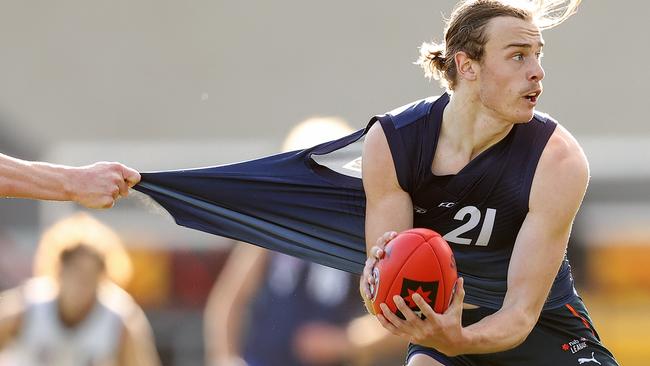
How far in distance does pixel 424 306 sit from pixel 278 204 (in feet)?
5.02

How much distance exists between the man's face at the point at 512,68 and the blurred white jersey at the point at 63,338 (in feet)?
11.4

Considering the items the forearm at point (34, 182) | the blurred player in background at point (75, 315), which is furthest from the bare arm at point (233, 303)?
the forearm at point (34, 182)

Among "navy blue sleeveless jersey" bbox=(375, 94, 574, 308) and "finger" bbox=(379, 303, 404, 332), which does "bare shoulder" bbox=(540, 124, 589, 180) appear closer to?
"navy blue sleeveless jersey" bbox=(375, 94, 574, 308)

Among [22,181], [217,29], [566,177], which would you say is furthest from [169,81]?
[566,177]

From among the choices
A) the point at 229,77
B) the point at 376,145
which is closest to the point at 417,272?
the point at 376,145

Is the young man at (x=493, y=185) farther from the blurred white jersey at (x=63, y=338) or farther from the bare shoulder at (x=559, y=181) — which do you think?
the blurred white jersey at (x=63, y=338)

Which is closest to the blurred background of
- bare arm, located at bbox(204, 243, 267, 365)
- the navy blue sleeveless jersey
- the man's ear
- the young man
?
bare arm, located at bbox(204, 243, 267, 365)

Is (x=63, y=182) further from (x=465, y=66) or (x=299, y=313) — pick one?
(x=465, y=66)

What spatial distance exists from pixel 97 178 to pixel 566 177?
Result: 2.00 metres

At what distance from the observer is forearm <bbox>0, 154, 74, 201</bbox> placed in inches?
207

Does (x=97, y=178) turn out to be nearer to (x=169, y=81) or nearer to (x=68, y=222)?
(x=68, y=222)

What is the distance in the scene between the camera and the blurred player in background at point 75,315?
7336 millimetres

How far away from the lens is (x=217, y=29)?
13.5 metres

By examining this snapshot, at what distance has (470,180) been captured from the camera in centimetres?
489
